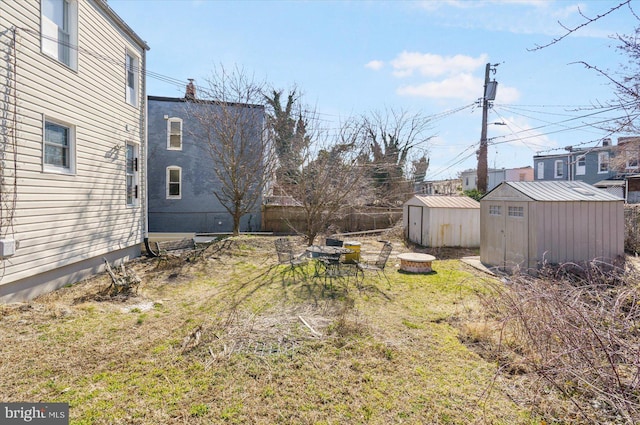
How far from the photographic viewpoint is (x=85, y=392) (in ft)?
11.3

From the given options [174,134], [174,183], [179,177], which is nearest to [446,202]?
[179,177]

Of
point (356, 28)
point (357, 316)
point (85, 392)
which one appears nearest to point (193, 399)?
point (85, 392)

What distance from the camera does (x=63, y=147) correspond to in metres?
7.30

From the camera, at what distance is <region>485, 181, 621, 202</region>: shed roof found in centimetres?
910

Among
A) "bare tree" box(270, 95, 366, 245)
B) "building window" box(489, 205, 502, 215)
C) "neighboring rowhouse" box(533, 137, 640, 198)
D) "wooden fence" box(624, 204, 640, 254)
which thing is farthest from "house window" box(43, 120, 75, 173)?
"neighboring rowhouse" box(533, 137, 640, 198)

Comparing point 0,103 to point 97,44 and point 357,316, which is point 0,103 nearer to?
point 97,44

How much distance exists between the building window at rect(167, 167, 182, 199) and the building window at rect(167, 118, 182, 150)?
3.83ft

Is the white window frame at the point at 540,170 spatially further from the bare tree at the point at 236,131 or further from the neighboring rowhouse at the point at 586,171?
the bare tree at the point at 236,131

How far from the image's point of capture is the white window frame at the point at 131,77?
996 centimetres

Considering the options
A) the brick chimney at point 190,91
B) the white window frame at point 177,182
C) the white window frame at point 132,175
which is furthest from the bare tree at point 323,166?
the white window frame at point 177,182

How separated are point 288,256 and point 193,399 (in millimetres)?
6838

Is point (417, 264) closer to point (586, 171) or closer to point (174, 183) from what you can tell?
point (174, 183)

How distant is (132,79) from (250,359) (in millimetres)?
9804

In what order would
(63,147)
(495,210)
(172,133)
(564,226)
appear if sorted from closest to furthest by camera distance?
(63,147)
(564,226)
(495,210)
(172,133)
